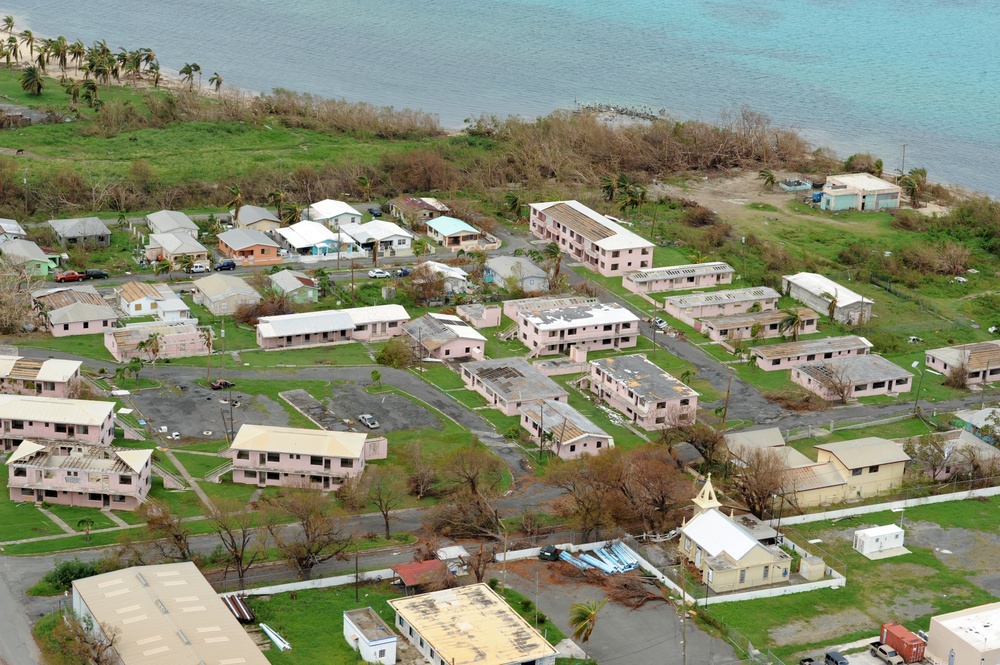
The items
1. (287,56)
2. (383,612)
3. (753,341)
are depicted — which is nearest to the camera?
(383,612)

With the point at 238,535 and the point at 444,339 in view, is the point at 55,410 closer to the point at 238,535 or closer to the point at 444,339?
the point at 238,535

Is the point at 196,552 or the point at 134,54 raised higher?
the point at 134,54

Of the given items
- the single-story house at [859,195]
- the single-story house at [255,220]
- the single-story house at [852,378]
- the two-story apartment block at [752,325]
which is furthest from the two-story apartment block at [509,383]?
the single-story house at [859,195]

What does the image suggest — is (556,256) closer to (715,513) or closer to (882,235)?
(882,235)

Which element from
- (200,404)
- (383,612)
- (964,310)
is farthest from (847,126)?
(383,612)

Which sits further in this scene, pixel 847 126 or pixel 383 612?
pixel 847 126

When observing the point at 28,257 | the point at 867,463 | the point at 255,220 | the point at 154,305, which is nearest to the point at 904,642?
the point at 867,463
